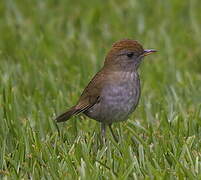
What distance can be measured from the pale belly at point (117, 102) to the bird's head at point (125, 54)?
248 mm

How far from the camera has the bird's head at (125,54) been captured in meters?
6.94

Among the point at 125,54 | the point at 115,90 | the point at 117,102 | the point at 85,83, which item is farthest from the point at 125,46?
the point at 85,83

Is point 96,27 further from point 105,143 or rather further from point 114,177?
point 114,177

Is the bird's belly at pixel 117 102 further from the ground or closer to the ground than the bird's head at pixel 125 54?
closer to the ground

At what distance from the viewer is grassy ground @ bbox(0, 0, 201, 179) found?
6035 mm

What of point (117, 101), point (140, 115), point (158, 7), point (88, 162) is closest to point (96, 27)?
point (158, 7)

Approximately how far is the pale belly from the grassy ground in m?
0.22

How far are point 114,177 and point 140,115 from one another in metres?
2.08

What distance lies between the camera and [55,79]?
841 centimetres

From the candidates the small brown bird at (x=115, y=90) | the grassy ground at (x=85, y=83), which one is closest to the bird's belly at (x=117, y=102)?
the small brown bird at (x=115, y=90)

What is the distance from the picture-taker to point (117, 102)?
671cm

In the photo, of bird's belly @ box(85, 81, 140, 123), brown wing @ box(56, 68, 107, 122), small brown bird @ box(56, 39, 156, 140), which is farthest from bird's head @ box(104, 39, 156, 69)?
bird's belly @ box(85, 81, 140, 123)

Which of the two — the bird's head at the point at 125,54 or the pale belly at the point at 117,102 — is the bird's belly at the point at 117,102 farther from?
the bird's head at the point at 125,54

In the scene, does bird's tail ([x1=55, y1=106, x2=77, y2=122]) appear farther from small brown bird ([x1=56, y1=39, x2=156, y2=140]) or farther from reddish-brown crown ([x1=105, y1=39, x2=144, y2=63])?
reddish-brown crown ([x1=105, y1=39, x2=144, y2=63])
